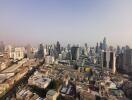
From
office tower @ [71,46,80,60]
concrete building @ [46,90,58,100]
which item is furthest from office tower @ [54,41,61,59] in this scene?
concrete building @ [46,90,58,100]

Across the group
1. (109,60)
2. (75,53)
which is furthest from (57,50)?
(109,60)

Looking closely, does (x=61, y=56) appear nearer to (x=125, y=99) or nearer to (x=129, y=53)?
(x=129, y=53)

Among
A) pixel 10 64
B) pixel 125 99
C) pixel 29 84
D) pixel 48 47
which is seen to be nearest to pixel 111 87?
pixel 125 99

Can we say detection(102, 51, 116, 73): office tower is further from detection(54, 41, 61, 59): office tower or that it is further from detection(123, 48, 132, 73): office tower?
detection(54, 41, 61, 59): office tower

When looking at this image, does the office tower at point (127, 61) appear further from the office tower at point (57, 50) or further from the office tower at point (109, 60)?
the office tower at point (57, 50)

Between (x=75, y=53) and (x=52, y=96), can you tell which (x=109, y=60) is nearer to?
(x=75, y=53)

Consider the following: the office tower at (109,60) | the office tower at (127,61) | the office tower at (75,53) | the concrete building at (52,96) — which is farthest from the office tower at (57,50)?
the concrete building at (52,96)

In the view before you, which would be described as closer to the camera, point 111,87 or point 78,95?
point 78,95

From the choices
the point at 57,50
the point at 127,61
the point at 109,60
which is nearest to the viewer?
the point at 127,61
